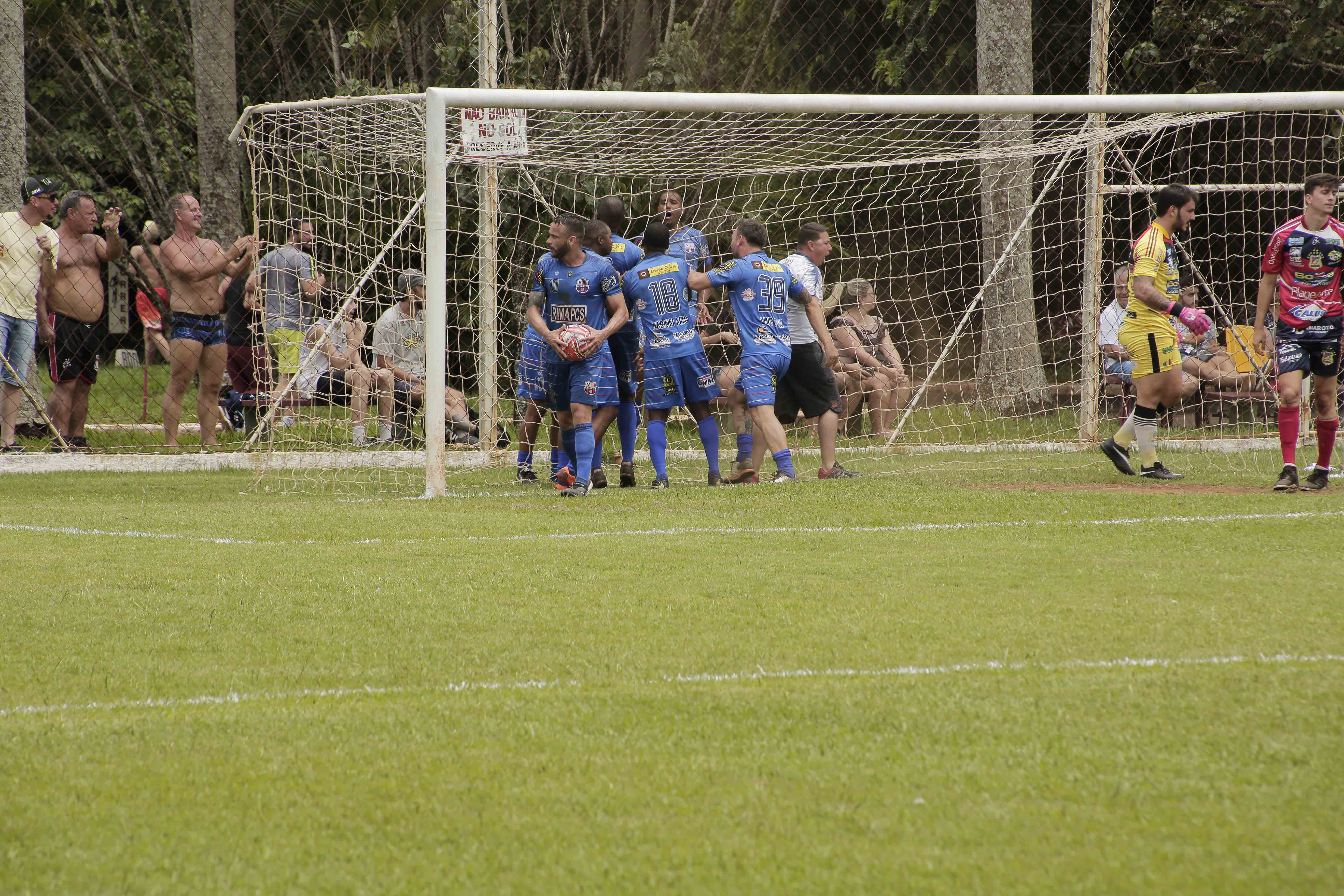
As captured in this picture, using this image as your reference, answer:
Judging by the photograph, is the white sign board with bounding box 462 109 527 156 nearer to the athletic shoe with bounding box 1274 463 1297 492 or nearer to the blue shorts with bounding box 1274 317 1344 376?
the blue shorts with bounding box 1274 317 1344 376

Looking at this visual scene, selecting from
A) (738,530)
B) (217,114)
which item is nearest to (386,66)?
(217,114)

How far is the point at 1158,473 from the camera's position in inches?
372

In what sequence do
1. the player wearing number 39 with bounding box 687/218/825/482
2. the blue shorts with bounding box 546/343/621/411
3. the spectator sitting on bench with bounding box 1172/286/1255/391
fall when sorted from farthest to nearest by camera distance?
the spectator sitting on bench with bounding box 1172/286/1255/391, the player wearing number 39 with bounding box 687/218/825/482, the blue shorts with bounding box 546/343/621/411

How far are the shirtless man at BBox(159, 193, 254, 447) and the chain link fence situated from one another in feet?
0.50

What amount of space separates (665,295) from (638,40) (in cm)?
1014

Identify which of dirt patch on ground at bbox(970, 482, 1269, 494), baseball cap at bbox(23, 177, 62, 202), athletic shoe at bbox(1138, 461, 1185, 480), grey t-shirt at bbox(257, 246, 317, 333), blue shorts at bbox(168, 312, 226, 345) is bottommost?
dirt patch on ground at bbox(970, 482, 1269, 494)

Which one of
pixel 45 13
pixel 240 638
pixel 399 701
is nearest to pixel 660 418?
pixel 240 638

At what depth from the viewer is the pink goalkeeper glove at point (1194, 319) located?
28.8 feet

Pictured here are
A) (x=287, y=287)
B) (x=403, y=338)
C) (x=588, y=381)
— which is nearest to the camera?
(x=588, y=381)

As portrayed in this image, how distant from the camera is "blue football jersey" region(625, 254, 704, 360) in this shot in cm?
912

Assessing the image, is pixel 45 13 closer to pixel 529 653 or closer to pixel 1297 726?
pixel 529 653

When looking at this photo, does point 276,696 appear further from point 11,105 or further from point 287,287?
point 11,105

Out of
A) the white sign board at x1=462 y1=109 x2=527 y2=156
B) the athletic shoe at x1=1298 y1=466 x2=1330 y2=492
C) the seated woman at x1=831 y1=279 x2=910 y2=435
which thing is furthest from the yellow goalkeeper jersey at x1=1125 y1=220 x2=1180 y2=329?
the white sign board at x1=462 y1=109 x2=527 y2=156

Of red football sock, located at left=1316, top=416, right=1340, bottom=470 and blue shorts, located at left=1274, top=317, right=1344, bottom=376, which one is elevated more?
blue shorts, located at left=1274, top=317, right=1344, bottom=376
